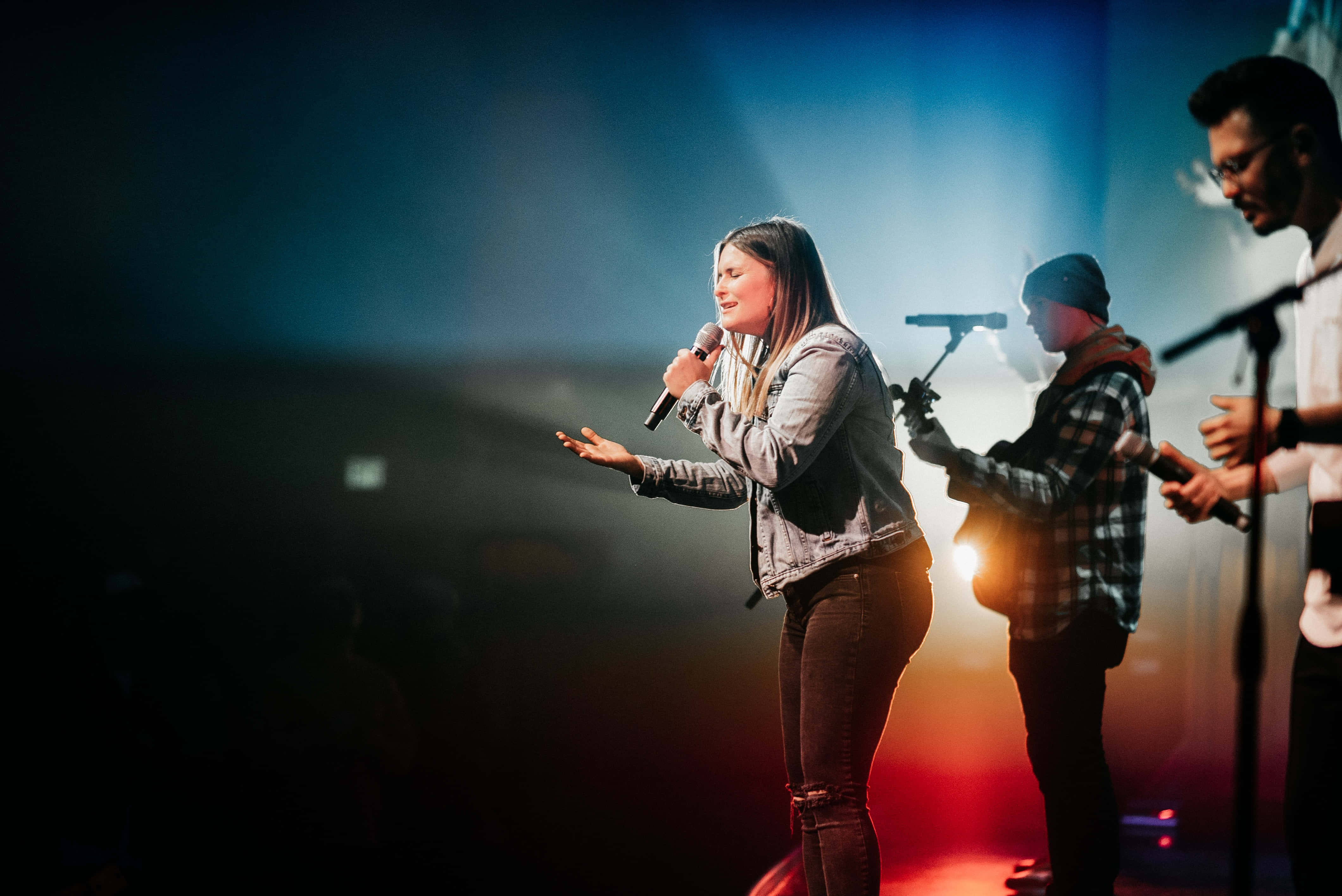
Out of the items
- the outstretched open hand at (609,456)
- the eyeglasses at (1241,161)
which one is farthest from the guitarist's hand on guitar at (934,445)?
the eyeglasses at (1241,161)

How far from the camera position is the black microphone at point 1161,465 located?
98 centimetres

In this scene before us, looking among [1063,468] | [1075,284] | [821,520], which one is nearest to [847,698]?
[821,520]

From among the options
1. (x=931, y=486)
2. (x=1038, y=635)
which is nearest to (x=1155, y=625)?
(x=931, y=486)

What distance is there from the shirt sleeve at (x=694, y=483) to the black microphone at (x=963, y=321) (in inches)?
23.3

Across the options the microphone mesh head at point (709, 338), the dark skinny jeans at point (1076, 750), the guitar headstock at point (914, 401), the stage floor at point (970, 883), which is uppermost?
the microphone mesh head at point (709, 338)

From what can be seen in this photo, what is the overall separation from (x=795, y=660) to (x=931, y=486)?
202 centimetres

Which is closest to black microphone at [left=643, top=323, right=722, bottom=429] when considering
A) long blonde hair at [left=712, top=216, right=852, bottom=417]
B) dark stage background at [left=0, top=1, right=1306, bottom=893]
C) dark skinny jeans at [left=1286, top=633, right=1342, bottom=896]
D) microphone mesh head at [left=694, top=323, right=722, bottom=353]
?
microphone mesh head at [left=694, top=323, right=722, bottom=353]

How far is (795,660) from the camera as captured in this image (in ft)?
4.49

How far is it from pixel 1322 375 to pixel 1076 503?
69 cm

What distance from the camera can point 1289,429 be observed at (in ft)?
3.01

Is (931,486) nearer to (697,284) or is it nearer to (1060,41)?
(697,284)

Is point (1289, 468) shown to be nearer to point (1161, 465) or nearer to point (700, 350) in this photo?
point (1161, 465)

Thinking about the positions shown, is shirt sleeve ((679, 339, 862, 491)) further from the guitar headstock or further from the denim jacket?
the guitar headstock

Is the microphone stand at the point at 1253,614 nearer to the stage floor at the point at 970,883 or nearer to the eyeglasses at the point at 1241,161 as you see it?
the eyeglasses at the point at 1241,161
